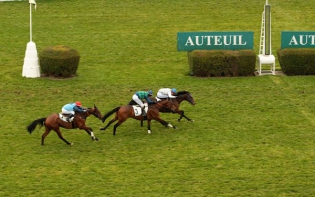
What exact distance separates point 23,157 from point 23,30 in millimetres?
14031

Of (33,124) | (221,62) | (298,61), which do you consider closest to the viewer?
(33,124)

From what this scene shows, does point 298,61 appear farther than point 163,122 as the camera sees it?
Answer: Yes

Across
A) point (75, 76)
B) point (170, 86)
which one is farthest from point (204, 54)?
point (75, 76)

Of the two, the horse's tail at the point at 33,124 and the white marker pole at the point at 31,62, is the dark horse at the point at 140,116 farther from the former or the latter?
the white marker pole at the point at 31,62

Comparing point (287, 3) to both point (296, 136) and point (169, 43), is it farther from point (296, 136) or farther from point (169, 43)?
point (296, 136)

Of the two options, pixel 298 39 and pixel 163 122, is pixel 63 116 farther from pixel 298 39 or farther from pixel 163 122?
pixel 298 39

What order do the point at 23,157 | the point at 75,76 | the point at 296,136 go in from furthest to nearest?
1. the point at 75,76
2. the point at 296,136
3. the point at 23,157

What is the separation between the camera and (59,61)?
29234 mm

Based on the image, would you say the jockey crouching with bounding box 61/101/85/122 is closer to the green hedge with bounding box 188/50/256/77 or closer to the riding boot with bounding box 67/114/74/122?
the riding boot with bounding box 67/114/74/122

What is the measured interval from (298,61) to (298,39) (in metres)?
0.87

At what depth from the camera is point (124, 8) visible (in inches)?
1524

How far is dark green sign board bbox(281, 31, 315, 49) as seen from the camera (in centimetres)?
3017

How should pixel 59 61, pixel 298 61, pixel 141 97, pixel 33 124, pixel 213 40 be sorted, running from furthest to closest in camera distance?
pixel 213 40, pixel 298 61, pixel 59 61, pixel 141 97, pixel 33 124

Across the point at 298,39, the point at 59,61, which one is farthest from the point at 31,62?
the point at 298,39
